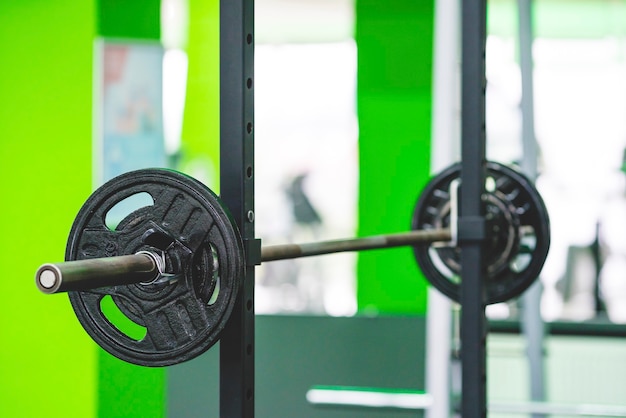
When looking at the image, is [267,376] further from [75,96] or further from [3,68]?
[3,68]

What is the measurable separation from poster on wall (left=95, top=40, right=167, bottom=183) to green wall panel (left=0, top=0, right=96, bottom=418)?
0.06 metres

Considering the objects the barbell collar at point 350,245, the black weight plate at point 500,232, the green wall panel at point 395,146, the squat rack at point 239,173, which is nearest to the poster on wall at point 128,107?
the green wall panel at point 395,146

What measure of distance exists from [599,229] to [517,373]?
77 centimetres

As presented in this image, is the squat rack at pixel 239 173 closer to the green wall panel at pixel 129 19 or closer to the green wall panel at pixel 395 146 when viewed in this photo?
the green wall panel at pixel 129 19

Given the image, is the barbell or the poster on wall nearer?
the barbell

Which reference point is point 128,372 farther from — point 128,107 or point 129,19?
point 129,19

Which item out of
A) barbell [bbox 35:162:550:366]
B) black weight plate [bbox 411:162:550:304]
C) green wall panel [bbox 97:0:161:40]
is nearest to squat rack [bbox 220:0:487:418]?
barbell [bbox 35:162:550:366]

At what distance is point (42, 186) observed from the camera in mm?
2531

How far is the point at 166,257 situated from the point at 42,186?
70.6 inches

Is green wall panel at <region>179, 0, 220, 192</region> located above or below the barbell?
above

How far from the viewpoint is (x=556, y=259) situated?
4.07 metres

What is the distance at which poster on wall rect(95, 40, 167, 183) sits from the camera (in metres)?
2.60

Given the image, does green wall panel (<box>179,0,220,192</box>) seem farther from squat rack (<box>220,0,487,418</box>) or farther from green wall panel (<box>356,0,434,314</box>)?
squat rack (<box>220,0,487,418</box>)

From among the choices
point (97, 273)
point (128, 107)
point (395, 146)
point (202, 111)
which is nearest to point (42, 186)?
point (128, 107)
